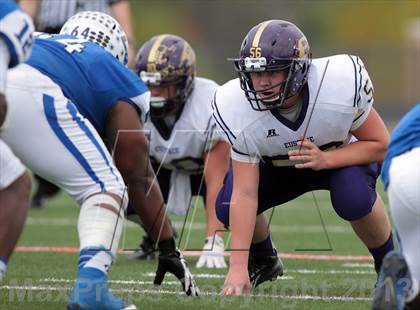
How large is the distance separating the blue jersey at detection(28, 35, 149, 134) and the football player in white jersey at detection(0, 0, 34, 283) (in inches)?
13.6

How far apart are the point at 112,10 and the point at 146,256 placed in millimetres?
2081

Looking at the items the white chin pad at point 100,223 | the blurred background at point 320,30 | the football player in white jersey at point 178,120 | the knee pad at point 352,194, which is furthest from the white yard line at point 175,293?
the blurred background at point 320,30

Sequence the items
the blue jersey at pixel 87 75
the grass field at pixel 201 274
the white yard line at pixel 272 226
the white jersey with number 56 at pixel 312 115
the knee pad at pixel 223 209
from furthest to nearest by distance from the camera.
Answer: the white yard line at pixel 272 226, the knee pad at pixel 223 209, the white jersey with number 56 at pixel 312 115, the grass field at pixel 201 274, the blue jersey at pixel 87 75

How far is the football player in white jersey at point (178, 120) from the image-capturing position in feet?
18.6

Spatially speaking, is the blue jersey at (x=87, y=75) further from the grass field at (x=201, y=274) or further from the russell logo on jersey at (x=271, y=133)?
the grass field at (x=201, y=274)

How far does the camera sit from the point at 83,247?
3.45m

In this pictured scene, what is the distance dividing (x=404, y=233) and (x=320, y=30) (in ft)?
73.4

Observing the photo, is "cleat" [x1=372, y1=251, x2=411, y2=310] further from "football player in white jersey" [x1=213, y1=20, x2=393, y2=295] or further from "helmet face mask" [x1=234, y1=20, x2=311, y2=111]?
"helmet face mask" [x1=234, y1=20, x2=311, y2=111]

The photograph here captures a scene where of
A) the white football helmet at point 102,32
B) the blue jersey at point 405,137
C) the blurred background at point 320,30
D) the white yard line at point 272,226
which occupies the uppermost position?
the blue jersey at point 405,137

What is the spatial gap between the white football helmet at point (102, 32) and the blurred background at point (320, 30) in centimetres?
1666

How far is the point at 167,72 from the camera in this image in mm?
5781

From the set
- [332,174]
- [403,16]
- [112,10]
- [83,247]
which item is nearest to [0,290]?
[83,247]

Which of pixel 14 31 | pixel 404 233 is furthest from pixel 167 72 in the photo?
pixel 404 233

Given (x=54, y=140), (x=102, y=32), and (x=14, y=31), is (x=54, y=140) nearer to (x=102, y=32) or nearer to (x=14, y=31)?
(x=14, y=31)
